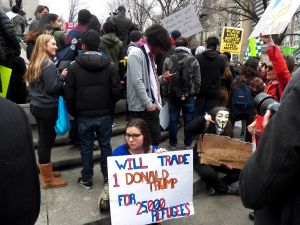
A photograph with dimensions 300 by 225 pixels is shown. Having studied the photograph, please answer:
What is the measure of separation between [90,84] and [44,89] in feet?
1.69

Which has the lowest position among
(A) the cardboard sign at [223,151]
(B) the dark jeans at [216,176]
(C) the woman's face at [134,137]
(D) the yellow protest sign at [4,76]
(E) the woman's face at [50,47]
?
(B) the dark jeans at [216,176]

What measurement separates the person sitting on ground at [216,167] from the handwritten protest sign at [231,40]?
604 centimetres

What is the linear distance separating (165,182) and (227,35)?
25.7 feet

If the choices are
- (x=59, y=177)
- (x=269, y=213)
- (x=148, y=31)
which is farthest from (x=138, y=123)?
(x=269, y=213)

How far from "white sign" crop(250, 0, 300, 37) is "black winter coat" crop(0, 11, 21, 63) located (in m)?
1.98

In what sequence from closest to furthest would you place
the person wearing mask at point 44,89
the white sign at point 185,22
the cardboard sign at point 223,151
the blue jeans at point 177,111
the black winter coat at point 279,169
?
the black winter coat at point 279,169 → the person wearing mask at point 44,89 → the cardboard sign at point 223,151 → the blue jeans at point 177,111 → the white sign at point 185,22

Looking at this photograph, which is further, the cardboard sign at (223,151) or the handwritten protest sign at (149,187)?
the cardboard sign at (223,151)

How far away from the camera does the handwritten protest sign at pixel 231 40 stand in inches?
396

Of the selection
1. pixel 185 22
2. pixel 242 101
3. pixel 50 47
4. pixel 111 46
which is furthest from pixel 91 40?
pixel 185 22

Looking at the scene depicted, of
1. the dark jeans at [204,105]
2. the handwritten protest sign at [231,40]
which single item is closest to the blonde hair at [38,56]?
the dark jeans at [204,105]

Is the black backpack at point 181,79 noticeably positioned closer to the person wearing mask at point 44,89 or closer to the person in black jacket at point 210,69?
the person in black jacket at point 210,69

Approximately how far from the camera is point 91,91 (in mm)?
3693

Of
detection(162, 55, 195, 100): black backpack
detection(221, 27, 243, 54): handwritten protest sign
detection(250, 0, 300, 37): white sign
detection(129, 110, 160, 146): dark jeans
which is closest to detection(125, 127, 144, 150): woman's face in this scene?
detection(129, 110, 160, 146): dark jeans

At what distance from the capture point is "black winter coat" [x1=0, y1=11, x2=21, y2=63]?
9.70 ft
